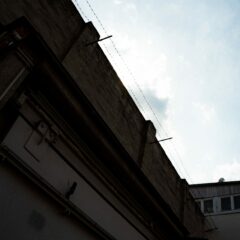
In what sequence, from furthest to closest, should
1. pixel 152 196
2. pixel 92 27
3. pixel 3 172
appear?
pixel 152 196
pixel 92 27
pixel 3 172

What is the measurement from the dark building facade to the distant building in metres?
7.54

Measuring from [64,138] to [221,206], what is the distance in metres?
13.8

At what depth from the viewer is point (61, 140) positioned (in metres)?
7.45

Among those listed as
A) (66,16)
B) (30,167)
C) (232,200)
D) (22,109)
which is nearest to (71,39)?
(66,16)

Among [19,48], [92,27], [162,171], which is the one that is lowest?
[19,48]

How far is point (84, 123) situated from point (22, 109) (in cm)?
173

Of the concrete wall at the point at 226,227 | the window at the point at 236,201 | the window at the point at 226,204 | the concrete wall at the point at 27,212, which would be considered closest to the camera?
the concrete wall at the point at 27,212

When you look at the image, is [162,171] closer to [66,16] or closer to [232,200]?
[66,16]

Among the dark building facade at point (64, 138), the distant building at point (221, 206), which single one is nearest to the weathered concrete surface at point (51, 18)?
the dark building facade at point (64, 138)

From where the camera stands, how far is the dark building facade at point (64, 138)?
616 centimetres

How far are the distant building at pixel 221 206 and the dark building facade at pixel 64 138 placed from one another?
24.7 ft

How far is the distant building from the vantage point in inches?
677

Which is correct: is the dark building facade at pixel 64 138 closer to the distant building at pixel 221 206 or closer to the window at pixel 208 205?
the distant building at pixel 221 206

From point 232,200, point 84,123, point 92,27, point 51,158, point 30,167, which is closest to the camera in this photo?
point 30,167
